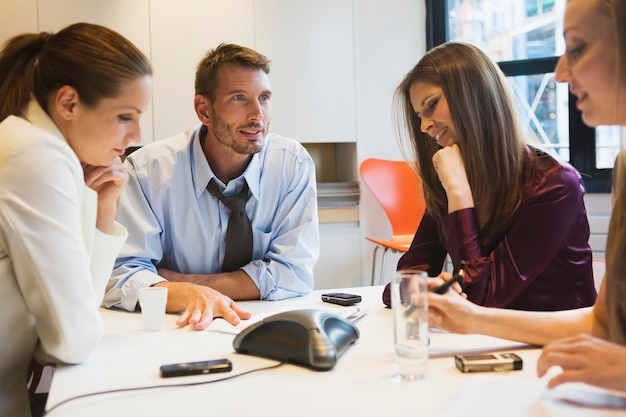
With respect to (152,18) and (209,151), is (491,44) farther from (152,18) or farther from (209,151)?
(209,151)

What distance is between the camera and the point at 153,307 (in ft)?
4.66

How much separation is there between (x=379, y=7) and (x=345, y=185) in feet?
3.83

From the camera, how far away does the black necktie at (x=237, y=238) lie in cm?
197

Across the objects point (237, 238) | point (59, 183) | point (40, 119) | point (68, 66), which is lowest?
point (237, 238)

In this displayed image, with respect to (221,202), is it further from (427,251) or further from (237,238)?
(427,251)

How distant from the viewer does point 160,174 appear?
1999 mm

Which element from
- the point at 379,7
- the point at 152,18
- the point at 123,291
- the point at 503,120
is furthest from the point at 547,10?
the point at 123,291

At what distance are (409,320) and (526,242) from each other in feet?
1.98

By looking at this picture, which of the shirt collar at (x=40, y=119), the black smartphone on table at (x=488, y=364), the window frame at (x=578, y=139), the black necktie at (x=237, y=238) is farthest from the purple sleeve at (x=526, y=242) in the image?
the window frame at (x=578, y=139)

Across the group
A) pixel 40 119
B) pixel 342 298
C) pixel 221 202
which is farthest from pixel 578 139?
pixel 40 119

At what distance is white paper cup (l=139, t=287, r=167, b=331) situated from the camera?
4.64ft

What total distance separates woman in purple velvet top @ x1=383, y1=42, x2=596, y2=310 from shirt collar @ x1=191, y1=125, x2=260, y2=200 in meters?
0.52

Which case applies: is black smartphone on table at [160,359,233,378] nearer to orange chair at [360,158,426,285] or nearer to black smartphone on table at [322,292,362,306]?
black smartphone on table at [322,292,362,306]

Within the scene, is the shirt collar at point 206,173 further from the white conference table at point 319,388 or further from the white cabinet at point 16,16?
the white cabinet at point 16,16
